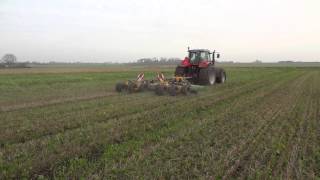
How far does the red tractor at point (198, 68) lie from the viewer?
19.7 metres

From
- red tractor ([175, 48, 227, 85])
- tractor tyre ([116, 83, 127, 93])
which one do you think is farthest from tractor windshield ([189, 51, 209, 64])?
tractor tyre ([116, 83, 127, 93])

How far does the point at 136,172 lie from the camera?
16.9 ft

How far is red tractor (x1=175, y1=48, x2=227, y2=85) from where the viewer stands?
19672mm

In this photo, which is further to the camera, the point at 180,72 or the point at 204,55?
the point at 204,55

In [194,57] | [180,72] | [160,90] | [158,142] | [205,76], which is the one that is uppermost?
[194,57]

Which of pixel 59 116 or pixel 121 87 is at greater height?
pixel 121 87

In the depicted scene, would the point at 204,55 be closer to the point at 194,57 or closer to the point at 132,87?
the point at 194,57

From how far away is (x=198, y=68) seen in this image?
2039 centimetres

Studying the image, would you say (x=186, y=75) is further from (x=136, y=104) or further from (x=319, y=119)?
(x=319, y=119)

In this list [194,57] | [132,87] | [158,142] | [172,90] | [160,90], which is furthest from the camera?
[194,57]

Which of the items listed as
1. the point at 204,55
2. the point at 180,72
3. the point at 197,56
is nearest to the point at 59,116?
the point at 180,72

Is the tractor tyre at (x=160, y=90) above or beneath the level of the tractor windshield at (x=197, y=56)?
beneath

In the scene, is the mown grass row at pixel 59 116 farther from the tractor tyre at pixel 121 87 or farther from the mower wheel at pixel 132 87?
the tractor tyre at pixel 121 87

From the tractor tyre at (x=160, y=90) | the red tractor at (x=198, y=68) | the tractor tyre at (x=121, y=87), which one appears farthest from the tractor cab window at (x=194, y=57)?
the tractor tyre at (x=160, y=90)
